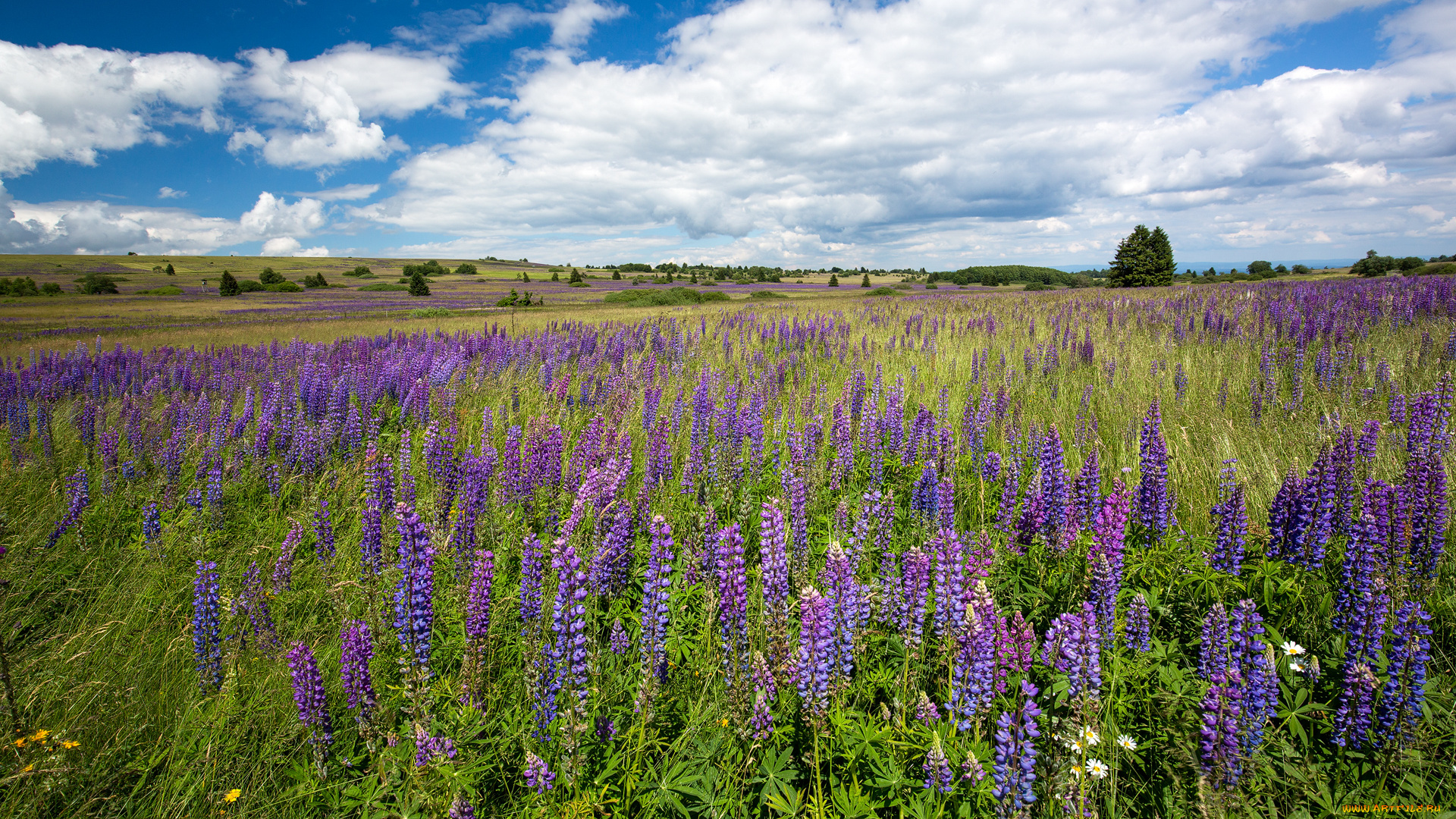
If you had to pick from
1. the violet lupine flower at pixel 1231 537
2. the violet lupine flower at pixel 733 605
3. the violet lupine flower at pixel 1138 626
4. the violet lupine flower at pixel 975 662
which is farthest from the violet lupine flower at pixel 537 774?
the violet lupine flower at pixel 1231 537

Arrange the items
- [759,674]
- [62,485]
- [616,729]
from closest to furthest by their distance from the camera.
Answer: [759,674]
[616,729]
[62,485]

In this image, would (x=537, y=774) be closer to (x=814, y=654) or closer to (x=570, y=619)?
(x=570, y=619)

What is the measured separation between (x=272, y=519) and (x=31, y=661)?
1.97 m

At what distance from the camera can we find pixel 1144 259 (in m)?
48.6

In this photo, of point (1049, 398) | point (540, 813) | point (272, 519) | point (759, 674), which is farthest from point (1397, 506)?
point (272, 519)

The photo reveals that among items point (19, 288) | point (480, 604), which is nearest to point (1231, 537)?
point (480, 604)

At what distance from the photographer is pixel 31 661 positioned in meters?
2.81

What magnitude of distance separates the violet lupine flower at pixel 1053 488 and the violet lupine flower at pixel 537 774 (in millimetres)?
3122

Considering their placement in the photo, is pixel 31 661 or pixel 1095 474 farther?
pixel 1095 474

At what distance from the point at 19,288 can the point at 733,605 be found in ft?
250

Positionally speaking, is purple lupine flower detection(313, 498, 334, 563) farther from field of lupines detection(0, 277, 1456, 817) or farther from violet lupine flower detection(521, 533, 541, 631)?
violet lupine flower detection(521, 533, 541, 631)

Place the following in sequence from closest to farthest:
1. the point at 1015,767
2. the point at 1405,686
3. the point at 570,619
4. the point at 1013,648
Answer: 1. the point at 1015,767
2. the point at 1405,686
3. the point at 570,619
4. the point at 1013,648

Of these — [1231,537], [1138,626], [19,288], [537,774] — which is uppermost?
[19,288]

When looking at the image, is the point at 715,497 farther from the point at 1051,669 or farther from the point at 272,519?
the point at 272,519
